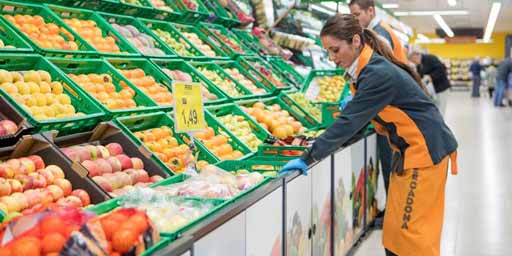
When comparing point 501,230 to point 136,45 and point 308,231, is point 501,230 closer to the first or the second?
point 308,231

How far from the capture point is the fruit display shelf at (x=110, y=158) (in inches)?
131

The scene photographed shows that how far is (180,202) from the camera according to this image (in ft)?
8.98

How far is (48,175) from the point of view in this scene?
3.04 meters

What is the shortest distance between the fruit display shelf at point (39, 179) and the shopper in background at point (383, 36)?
2.74 m

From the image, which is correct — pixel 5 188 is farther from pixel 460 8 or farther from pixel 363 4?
pixel 460 8

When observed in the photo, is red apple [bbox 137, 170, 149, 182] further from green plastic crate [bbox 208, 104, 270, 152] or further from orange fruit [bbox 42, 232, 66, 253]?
orange fruit [bbox 42, 232, 66, 253]

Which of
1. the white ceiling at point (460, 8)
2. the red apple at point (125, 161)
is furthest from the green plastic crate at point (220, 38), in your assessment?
the white ceiling at point (460, 8)

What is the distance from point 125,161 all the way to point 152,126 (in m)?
0.80

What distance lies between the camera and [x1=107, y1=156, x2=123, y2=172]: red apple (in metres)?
3.49

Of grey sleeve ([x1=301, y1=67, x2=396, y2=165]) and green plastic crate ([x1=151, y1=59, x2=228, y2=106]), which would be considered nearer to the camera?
grey sleeve ([x1=301, y1=67, x2=396, y2=165])

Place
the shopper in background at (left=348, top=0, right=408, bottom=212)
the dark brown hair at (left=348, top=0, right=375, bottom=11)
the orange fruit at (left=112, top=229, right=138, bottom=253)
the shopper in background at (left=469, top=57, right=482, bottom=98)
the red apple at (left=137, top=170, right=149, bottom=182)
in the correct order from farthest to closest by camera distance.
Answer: the shopper in background at (left=469, top=57, right=482, bottom=98) < the dark brown hair at (left=348, top=0, right=375, bottom=11) < the shopper in background at (left=348, top=0, right=408, bottom=212) < the red apple at (left=137, top=170, right=149, bottom=182) < the orange fruit at (left=112, top=229, right=138, bottom=253)

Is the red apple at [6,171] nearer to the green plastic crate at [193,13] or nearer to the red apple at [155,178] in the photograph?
the red apple at [155,178]

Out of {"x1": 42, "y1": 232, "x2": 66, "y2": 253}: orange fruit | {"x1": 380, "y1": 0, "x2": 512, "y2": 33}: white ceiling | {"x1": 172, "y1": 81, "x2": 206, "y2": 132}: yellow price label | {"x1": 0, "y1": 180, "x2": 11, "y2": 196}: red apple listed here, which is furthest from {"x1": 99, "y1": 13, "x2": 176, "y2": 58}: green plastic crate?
{"x1": 380, "y1": 0, "x2": 512, "y2": 33}: white ceiling

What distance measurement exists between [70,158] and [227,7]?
4470 mm
